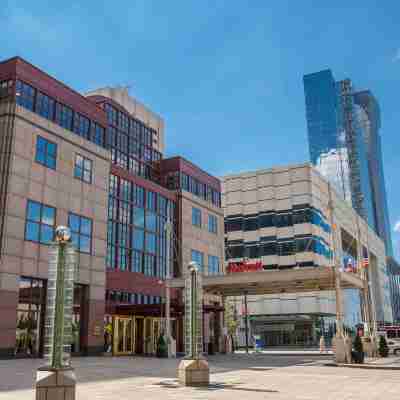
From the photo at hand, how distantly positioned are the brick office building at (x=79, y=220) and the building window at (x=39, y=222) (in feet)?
0.23

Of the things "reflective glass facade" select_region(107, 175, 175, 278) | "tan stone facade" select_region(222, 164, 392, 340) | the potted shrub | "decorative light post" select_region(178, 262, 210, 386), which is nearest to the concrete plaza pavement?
"decorative light post" select_region(178, 262, 210, 386)

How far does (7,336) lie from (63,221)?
9160 millimetres

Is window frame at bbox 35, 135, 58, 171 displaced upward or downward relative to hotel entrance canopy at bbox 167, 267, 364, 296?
upward

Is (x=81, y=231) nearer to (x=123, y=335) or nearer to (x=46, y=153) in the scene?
(x=46, y=153)

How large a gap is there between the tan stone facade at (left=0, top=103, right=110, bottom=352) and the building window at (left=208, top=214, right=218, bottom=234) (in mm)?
21168

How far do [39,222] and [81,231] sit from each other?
4409 millimetres

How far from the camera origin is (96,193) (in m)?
41.4


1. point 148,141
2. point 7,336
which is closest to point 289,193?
point 148,141

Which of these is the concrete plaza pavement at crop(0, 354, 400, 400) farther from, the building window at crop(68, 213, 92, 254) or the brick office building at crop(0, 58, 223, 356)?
the building window at crop(68, 213, 92, 254)

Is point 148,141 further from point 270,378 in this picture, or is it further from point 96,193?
point 270,378

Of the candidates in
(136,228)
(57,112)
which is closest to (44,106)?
(57,112)

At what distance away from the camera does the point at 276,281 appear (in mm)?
Answer: 38688

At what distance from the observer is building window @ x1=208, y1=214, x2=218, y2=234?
6177cm

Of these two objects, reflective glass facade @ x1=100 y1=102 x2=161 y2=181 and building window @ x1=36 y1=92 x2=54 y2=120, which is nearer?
building window @ x1=36 y1=92 x2=54 y2=120
